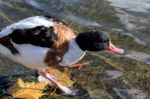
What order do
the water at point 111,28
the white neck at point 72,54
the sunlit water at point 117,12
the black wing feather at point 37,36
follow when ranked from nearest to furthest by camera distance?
the black wing feather at point 37,36 → the white neck at point 72,54 → the water at point 111,28 → the sunlit water at point 117,12

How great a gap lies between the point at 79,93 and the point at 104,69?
683 millimetres

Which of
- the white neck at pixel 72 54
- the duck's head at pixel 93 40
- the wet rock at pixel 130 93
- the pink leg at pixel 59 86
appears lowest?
the wet rock at pixel 130 93

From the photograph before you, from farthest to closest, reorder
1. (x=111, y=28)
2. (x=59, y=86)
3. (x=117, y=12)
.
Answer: (x=117, y=12)
(x=111, y=28)
(x=59, y=86)

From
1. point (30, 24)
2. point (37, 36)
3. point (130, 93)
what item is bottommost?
point (130, 93)

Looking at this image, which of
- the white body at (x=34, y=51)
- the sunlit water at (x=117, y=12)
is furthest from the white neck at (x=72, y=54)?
the sunlit water at (x=117, y=12)

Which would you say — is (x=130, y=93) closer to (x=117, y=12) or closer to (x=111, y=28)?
(x=111, y=28)

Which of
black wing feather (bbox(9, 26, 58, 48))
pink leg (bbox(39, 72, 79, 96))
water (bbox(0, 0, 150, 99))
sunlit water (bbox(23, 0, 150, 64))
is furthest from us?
sunlit water (bbox(23, 0, 150, 64))

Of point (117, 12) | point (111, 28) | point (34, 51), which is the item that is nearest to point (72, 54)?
point (34, 51)

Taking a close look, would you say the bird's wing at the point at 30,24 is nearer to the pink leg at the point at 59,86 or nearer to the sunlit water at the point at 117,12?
the pink leg at the point at 59,86

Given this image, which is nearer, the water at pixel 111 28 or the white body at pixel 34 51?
the white body at pixel 34 51

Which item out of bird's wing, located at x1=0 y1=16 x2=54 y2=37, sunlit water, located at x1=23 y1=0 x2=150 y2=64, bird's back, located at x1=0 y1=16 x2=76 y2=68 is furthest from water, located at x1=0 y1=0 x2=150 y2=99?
bird's wing, located at x1=0 y1=16 x2=54 y2=37

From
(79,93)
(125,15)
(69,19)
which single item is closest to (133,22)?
(125,15)

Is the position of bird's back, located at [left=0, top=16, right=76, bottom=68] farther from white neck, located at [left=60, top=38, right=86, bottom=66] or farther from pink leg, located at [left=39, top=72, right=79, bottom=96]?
pink leg, located at [left=39, top=72, right=79, bottom=96]

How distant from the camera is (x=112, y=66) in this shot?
6199mm
